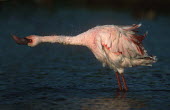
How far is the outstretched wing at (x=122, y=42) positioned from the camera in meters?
10.4

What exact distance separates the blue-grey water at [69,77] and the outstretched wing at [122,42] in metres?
1.09

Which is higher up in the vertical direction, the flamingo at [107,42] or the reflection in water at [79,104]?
the flamingo at [107,42]

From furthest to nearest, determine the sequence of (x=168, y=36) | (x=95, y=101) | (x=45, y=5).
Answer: (x=45, y=5)
(x=168, y=36)
(x=95, y=101)

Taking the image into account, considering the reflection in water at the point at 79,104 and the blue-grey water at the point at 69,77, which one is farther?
the blue-grey water at the point at 69,77

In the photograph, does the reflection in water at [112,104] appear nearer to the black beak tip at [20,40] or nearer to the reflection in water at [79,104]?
the reflection in water at [79,104]

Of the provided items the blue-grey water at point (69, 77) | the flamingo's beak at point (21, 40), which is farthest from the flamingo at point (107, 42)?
the blue-grey water at point (69, 77)

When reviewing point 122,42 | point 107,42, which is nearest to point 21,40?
point 107,42

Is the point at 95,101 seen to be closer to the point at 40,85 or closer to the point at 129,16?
the point at 40,85

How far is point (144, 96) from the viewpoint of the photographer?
411 inches

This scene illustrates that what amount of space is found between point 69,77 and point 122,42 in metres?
2.62

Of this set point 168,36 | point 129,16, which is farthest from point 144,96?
point 129,16

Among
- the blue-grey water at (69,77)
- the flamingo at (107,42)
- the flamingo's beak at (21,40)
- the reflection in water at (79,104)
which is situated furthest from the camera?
the flamingo at (107,42)

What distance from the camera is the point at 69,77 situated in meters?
12.6

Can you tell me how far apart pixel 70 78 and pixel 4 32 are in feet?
27.7
